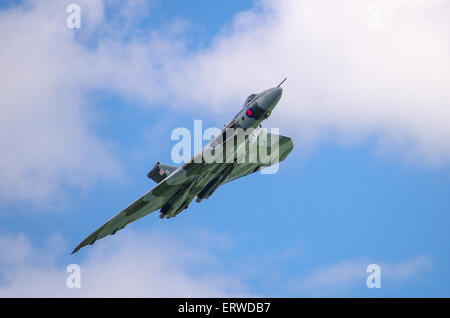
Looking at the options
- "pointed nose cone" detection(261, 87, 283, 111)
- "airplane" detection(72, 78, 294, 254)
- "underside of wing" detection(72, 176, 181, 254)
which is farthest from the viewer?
"underside of wing" detection(72, 176, 181, 254)

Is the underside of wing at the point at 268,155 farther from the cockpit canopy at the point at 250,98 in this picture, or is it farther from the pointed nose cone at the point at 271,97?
the pointed nose cone at the point at 271,97

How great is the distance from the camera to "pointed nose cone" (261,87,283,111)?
4272cm

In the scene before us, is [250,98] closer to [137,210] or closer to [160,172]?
[160,172]

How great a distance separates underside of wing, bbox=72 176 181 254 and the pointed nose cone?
9.84 metres

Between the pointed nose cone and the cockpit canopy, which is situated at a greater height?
the cockpit canopy

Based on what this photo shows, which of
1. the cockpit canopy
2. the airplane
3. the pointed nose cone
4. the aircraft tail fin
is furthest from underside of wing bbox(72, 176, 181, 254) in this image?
the pointed nose cone

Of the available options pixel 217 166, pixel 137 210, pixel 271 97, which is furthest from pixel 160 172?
pixel 271 97

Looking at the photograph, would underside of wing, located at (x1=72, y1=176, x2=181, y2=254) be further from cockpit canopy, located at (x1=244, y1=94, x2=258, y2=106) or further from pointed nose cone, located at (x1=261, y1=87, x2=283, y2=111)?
pointed nose cone, located at (x1=261, y1=87, x2=283, y2=111)

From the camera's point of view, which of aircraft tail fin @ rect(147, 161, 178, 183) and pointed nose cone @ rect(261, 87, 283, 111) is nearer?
pointed nose cone @ rect(261, 87, 283, 111)

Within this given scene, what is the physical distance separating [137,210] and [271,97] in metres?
15.0

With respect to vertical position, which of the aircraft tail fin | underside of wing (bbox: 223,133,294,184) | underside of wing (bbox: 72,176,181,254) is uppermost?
underside of wing (bbox: 223,133,294,184)

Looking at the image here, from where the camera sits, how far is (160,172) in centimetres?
5222
